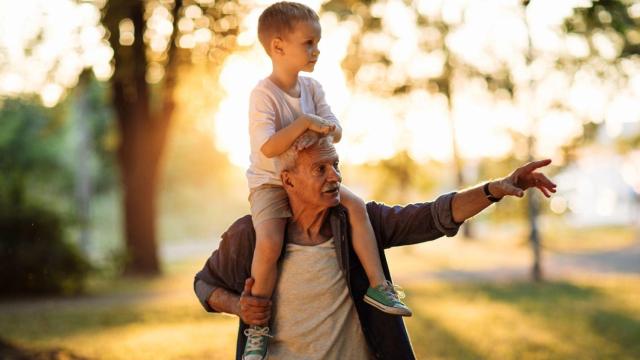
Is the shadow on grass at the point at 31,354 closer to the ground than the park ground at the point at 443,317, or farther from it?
farther from it

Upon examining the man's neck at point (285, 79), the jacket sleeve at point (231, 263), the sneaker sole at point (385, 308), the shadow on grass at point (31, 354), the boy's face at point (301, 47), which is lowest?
the shadow on grass at point (31, 354)

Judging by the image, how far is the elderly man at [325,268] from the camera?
3.63m

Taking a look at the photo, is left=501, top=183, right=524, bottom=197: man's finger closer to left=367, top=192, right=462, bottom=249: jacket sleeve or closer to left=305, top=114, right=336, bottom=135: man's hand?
left=367, top=192, right=462, bottom=249: jacket sleeve

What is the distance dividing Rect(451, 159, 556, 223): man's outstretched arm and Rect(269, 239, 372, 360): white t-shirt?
533mm

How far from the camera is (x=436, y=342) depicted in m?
12.0

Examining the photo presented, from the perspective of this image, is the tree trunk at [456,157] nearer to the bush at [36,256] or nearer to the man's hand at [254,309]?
the bush at [36,256]

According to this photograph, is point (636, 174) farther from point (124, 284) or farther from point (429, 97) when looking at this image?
point (124, 284)

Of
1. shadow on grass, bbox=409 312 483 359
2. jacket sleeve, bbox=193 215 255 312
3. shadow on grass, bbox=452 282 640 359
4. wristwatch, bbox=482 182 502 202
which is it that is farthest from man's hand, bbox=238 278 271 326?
shadow on grass, bbox=452 282 640 359

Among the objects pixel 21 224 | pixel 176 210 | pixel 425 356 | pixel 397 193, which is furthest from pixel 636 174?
A: pixel 176 210

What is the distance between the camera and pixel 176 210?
67.4m

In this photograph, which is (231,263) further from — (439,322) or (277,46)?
(439,322)

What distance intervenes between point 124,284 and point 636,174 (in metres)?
19.3

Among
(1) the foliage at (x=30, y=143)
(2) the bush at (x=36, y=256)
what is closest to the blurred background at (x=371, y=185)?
(2) the bush at (x=36, y=256)

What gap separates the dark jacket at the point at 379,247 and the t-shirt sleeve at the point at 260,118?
39 cm
